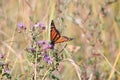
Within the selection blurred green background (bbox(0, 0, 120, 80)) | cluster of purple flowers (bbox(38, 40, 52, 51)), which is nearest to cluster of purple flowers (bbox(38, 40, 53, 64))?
cluster of purple flowers (bbox(38, 40, 52, 51))

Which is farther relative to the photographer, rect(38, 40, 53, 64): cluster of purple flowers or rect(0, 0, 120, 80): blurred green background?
rect(0, 0, 120, 80): blurred green background

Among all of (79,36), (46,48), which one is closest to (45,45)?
(46,48)

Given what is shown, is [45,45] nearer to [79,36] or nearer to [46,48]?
[46,48]

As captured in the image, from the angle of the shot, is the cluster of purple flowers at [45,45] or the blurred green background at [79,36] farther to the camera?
the blurred green background at [79,36]

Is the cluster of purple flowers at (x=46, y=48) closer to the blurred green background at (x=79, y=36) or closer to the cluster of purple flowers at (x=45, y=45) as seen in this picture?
the cluster of purple flowers at (x=45, y=45)

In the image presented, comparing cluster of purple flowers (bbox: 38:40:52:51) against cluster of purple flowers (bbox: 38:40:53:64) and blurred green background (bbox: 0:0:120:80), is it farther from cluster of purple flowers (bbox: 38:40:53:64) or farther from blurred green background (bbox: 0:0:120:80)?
blurred green background (bbox: 0:0:120:80)

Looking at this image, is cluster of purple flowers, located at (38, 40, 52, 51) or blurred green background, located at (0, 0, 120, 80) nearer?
cluster of purple flowers, located at (38, 40, 52, 51)

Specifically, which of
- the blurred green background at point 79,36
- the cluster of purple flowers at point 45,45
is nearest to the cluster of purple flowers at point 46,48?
the cluster of purple flowers at point 45,45

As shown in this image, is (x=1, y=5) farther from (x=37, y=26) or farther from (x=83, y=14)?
(x=37, y=26)

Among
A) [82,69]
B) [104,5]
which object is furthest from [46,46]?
[104,5]
